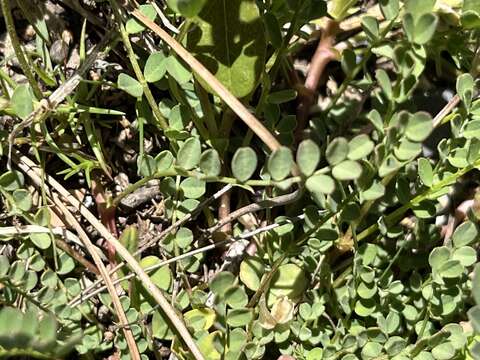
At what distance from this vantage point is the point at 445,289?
5.23 feet

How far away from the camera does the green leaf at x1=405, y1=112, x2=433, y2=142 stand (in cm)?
122

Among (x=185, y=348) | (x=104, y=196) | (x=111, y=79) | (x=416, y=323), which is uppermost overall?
(x=111, y=79)

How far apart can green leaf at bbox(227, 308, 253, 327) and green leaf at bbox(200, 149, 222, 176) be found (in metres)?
0.25

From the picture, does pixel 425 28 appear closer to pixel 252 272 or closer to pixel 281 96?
pixel 281 96

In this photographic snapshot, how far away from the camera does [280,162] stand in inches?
46.8

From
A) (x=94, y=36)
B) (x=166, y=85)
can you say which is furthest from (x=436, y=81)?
(x=94, y=36)

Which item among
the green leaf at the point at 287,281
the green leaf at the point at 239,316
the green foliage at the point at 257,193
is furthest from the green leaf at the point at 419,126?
the green leaf at the point at 287,281

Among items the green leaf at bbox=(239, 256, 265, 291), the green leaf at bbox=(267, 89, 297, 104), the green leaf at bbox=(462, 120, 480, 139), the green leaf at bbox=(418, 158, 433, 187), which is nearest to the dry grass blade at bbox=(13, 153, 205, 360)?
the green leaf at bbox=(239, 256, 265, 291)

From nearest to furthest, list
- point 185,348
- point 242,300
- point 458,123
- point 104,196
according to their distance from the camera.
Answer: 1. point 242,300
2. point 458,123
3. point 185,348
4. point 104,196

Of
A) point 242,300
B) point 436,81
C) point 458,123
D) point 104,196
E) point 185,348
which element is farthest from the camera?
point 436,81

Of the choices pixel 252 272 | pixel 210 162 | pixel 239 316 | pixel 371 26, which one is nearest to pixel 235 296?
pixel 239 316

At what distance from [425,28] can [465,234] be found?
0.47 metres

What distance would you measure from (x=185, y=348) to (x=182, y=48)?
0.63 metres

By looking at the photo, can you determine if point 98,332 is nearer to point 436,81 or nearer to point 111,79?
point 111,79
